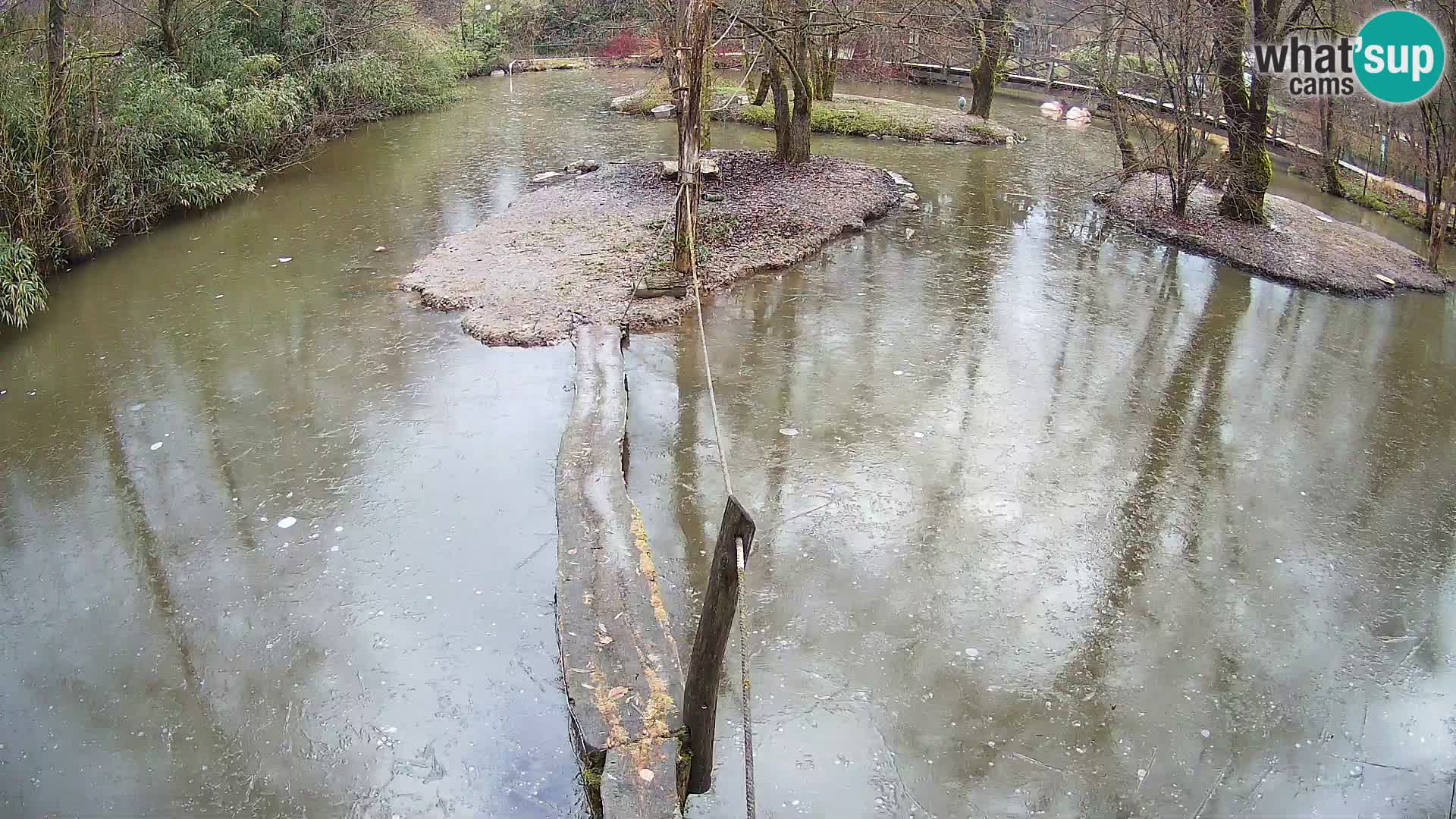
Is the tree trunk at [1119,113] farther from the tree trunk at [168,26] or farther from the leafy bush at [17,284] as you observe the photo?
the tree trunk at [168,26]

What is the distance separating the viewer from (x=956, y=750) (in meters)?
4.19

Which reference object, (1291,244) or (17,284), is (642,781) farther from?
(1291,244)

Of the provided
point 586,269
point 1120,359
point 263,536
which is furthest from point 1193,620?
point 586,269

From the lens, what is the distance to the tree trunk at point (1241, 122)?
1111 cm

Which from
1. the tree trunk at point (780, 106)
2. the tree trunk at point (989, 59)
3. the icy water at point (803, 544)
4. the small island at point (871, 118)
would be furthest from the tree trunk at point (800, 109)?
the icy water at point (803, 544)

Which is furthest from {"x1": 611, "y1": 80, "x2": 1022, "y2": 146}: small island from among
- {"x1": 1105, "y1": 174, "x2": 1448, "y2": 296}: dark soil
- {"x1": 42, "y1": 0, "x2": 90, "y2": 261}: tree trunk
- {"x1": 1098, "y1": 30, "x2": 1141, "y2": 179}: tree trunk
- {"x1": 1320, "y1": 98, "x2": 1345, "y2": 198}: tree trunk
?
{"x1": 42, "y1": 0, "x2": 90, "y2": 261}: tree trunk

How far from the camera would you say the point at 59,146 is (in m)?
9.63

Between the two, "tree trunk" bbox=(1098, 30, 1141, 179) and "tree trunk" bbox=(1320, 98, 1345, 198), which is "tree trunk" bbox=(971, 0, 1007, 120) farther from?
"tree trunk" bbox=(1320, 98, 1345, 198)

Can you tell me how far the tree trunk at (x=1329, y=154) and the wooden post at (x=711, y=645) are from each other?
14637mm

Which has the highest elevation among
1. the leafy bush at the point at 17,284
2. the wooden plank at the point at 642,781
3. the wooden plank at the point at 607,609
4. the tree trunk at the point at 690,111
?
the tree trunk at the point at 690,111

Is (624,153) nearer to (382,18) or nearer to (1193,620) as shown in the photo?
(382,18)

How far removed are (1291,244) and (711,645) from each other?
10.5 meters

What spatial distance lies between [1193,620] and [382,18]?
16.9 meters

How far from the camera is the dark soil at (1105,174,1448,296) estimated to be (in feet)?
34.0
